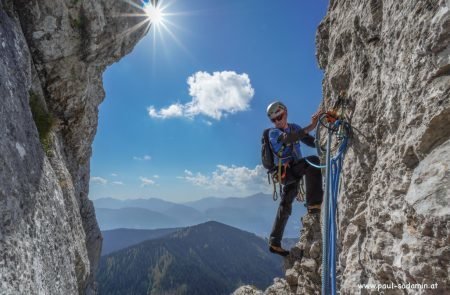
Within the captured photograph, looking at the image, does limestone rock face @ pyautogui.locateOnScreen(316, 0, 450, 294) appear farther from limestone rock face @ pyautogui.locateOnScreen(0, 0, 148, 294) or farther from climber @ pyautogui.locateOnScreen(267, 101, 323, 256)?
limestone rock face @ pyautogui.locateOnScreen(0, 0, 148, 294)

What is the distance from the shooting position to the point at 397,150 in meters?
4.21

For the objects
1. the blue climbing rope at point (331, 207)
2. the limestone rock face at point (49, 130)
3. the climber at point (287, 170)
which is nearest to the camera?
the blue climbing rope at point (331, 207)

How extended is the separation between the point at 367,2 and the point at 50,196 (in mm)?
8357

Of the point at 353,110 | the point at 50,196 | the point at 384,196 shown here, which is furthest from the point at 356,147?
the point at 50,196

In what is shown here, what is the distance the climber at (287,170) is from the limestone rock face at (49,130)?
5675 millimetres

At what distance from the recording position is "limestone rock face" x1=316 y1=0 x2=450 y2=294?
3.39m

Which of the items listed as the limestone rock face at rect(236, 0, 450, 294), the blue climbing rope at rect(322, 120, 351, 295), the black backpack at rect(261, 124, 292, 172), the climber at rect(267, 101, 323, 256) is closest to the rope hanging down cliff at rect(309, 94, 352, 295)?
the blue climbing rope at rect(322, 120, 351, 295)

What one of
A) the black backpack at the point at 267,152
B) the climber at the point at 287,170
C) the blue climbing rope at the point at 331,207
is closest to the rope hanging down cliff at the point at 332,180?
the blue climbing rope at the point at 331,207

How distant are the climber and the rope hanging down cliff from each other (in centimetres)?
98

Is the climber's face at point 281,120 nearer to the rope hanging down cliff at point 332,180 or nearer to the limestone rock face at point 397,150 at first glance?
the rope hanging down cliff at point 332,180

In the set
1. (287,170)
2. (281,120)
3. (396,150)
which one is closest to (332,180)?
(396,150)

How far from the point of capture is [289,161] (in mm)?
8195

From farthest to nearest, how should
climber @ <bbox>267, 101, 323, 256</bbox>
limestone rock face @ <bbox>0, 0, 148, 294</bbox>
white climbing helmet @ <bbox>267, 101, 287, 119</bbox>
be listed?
white climbing helmet @ <bbox>267, 101, 287, 119</bbox>
climber @ <bbox>267, 101, 323, 256</bbox>
limestone rock face @ <bbox>0, 0, 148, 294</bbox>

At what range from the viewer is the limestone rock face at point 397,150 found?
3391 millimetres
